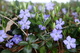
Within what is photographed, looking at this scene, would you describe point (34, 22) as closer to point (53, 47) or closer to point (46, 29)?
point (46, 29)

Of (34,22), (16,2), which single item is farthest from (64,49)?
(16,2)

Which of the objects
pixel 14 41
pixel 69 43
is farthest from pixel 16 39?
pixel 69 43

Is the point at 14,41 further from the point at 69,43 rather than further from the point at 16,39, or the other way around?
the point at 69,43

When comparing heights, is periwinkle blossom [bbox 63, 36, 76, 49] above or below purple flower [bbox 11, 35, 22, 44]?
below

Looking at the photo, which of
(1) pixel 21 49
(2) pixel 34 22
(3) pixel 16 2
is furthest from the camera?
(3) pixel 16 2

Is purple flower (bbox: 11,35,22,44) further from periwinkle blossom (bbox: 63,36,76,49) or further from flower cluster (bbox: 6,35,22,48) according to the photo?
periwinkle blossom (bbox: 63,36,76,49)

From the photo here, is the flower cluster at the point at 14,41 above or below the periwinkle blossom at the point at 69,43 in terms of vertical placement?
above

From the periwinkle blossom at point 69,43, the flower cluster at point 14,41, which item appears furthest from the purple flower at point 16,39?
the periwinkle blossom at point 69,43

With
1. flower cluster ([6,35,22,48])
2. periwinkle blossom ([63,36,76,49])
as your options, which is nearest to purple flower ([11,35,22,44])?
flower cluster ([6,35,22,48])

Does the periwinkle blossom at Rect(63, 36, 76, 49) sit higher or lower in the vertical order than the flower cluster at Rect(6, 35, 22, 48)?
lower

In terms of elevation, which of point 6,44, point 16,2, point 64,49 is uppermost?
point 16,2

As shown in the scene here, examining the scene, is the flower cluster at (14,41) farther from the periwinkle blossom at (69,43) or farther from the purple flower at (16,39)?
the periwinkle blossom at (69,43)
